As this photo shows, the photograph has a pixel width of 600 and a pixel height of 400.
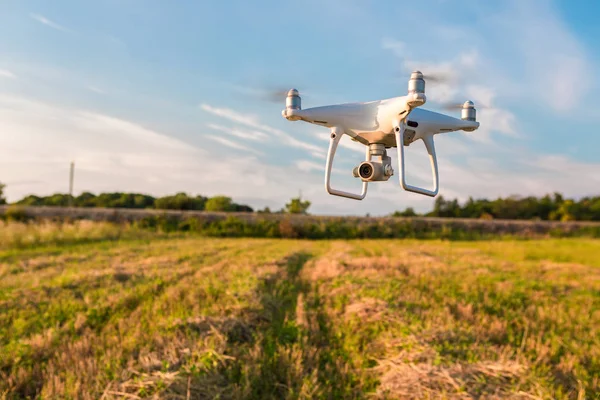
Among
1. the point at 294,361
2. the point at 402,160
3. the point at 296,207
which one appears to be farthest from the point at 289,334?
the point at 296,207

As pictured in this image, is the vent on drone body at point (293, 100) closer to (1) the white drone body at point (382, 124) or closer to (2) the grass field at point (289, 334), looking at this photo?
(1) the white drone body at point (382, 124)

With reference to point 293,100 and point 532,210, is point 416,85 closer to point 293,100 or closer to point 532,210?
point 293,100

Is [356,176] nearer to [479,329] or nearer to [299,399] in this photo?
[299,399]

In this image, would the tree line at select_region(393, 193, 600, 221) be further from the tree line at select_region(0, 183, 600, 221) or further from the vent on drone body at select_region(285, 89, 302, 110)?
the vent on drone body at select_region(285, 89, 302, 110)

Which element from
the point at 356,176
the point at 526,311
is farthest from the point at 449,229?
the point at 356,176

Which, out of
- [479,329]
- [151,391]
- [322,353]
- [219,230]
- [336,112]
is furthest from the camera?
[219,230]

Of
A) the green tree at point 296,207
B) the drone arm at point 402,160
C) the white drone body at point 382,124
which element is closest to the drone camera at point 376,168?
the white drone body at point 382,124
